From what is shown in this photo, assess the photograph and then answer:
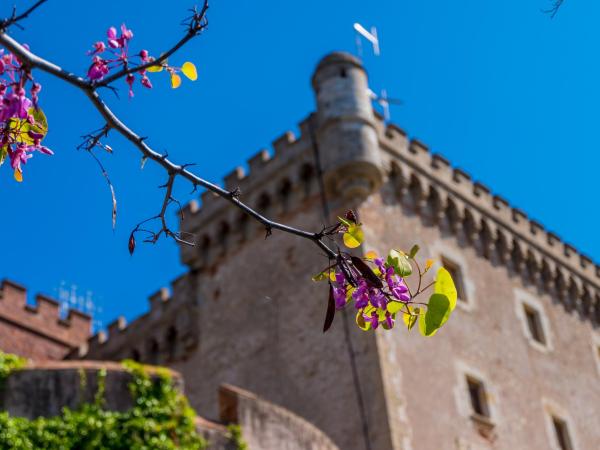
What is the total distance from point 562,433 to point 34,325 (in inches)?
510

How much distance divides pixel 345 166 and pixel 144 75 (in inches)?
658

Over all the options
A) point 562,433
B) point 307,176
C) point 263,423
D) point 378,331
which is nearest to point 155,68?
point 263,423

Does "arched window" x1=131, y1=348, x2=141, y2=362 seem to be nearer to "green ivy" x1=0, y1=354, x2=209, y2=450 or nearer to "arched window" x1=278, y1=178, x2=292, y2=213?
"arched window" x1=278, y1=178, x2=292, y2=213

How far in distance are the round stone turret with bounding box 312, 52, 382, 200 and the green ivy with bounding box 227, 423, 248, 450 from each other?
7311 millimetres

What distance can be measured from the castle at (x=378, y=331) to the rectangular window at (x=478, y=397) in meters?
0.03

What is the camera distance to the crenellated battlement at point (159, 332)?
22.3 meters

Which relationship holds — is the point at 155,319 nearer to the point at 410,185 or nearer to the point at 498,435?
the point at 410,185

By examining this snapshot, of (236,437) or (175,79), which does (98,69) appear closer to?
(175,79)

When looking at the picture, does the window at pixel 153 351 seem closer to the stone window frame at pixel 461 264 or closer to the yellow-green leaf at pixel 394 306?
the stone window frame at pixel 461 264

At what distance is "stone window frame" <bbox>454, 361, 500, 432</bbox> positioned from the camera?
19.1m

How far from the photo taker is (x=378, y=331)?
18344 millimetres

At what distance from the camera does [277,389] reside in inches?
758

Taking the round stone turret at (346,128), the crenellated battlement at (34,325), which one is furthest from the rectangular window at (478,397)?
the crenellated battlement at (34,325)

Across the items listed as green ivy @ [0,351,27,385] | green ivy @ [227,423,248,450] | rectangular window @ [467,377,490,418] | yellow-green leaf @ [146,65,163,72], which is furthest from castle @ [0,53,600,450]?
yellow-green leaf @ [146,65,163,72]
